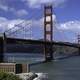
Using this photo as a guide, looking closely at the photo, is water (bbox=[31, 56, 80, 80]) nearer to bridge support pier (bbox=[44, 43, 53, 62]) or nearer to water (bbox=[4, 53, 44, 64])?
water (bbox=[4, 53, 44, 64])

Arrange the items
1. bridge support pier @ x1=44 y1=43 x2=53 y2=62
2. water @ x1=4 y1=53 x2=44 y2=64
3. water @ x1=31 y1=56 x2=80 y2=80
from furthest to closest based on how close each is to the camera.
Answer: bridge support pier @ x1=44 y1=43 x2=53 y2=62, water @ x1=4 y1=53 x2=44 y2=64, water @ x1=31 y1=56 x2=80 y2=80

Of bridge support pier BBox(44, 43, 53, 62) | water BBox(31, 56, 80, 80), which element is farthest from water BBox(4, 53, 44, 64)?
water BBox(31, 56, 80, 80)

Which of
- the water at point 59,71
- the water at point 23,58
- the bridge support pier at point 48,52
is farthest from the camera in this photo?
the bridge support pier at point 48,52

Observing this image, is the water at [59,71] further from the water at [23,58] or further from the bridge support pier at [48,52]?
the bridge support pier at [48,52]

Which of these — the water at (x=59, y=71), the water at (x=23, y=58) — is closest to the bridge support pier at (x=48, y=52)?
the water at (x=23, y=58)

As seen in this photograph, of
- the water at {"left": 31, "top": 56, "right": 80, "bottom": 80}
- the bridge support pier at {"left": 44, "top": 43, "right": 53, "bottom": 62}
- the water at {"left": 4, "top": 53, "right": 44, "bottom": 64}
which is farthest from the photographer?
the bridge support pier at {"left": 44, "top": 43, "right": 53, "bottom": 62}

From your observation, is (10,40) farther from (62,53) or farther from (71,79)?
(62,53)

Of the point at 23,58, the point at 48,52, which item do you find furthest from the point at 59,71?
the point at 23,58

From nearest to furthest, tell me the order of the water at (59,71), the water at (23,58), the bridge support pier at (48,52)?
the water at (59,71), the water at (23,58), the bridge support pier at (48,52)

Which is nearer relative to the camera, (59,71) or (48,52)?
(59,71)

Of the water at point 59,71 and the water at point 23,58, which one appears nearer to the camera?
the water at point 59,71

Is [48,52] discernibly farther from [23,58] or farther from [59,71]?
[59,71]

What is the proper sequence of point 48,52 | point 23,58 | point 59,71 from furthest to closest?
point 23,58
point 48,52
point 59,71

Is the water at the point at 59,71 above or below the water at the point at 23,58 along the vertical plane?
below
